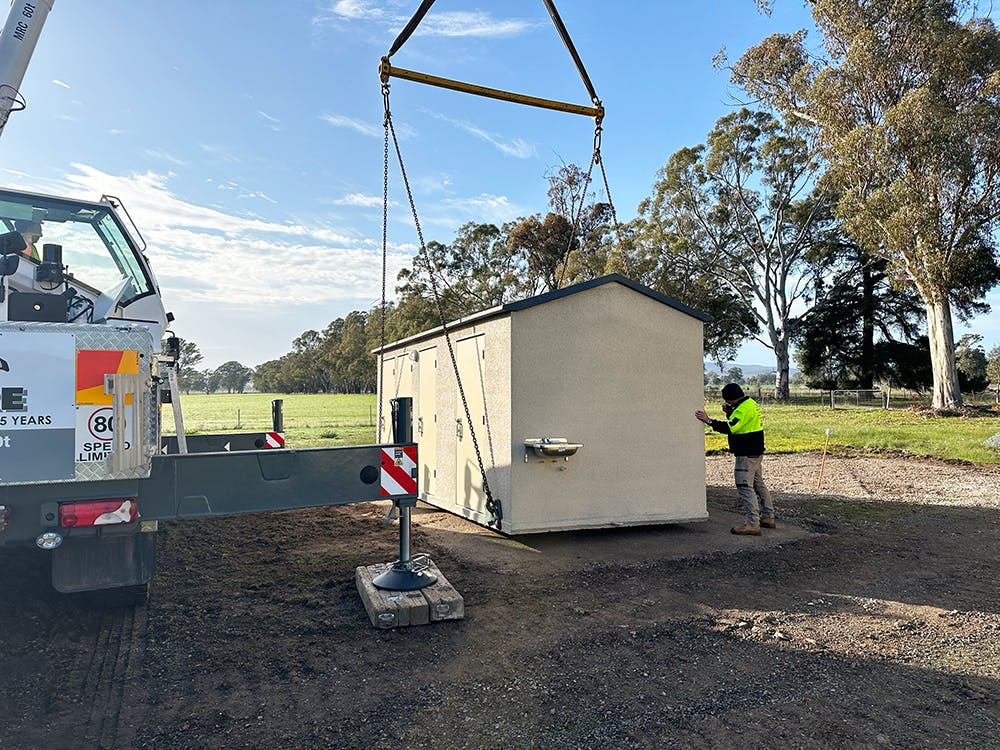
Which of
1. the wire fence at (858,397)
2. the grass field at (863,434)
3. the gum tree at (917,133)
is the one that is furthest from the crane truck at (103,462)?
the wire fence at (858,397)

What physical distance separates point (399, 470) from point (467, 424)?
9.72ft

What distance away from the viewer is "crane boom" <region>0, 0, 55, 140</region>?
630 cm

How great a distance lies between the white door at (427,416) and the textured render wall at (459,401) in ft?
0.14

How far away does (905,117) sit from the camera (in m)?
22.0

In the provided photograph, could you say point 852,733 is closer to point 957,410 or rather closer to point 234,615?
point 234,615

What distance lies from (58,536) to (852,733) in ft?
14.6

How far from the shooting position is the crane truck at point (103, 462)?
3900 millimetres

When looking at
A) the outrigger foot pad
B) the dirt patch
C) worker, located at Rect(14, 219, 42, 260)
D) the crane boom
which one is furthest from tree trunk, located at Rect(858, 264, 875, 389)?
worker, located at Rect(14, 219, 42, 260)

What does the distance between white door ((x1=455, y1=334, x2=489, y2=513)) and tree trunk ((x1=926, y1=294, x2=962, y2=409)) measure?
24501 millimetres

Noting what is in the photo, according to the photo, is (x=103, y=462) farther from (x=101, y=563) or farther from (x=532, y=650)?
(x=532, y=650)

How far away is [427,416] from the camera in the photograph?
932cm

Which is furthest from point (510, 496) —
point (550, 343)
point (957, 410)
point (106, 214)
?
point (957, 410)

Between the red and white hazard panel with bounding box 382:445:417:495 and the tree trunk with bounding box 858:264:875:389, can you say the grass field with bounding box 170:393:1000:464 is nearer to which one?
the red and white hazard panel with bounding box 382:445:417:495

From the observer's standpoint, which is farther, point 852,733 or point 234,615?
point 234,615
